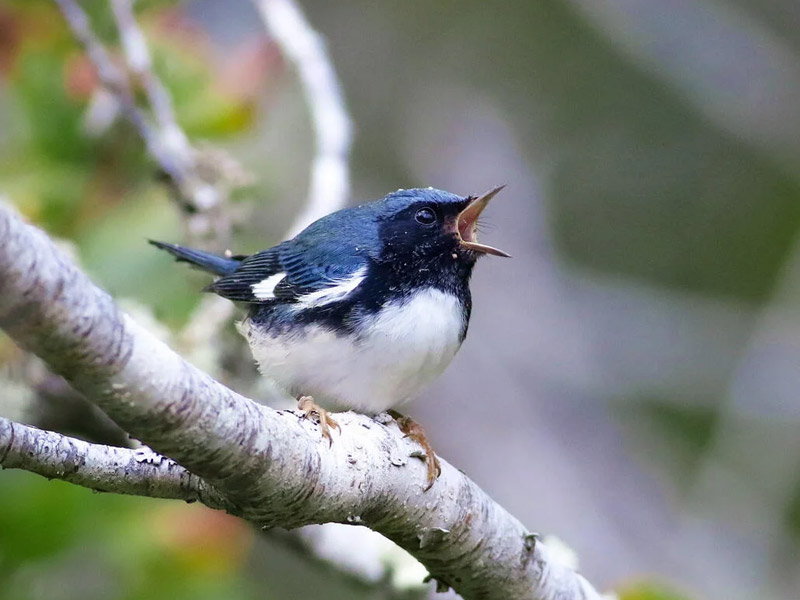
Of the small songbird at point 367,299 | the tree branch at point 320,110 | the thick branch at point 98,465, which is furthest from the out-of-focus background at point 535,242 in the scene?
the thick branch at point 98,465

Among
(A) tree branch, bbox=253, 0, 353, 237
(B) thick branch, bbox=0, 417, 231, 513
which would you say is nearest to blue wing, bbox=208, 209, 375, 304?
(A) tree branch, bbox=253, 0, 353, 237

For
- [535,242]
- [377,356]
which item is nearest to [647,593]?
[377,356]

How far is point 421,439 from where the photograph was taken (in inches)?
103

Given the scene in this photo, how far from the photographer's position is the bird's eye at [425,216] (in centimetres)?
320

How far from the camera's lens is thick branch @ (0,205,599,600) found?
131 centimetres

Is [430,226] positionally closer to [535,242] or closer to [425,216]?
[425,216]

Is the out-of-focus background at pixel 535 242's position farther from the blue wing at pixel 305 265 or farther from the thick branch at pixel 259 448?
the thick branch at pixel 259 448

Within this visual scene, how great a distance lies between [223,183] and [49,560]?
1530 mm

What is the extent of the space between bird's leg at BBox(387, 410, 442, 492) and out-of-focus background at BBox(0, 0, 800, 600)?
76 centimetres

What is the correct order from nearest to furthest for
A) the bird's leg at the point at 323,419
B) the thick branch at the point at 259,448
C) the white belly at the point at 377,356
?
the thick branch at the point at 259,448, the bird's leg at the point at 323,419, the white belly at the point at 377,356

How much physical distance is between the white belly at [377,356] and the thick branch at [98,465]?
0.84m

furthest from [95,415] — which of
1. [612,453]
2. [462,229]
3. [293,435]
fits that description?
[612,453]

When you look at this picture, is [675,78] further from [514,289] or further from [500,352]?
[500,352]

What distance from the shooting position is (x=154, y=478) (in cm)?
196
